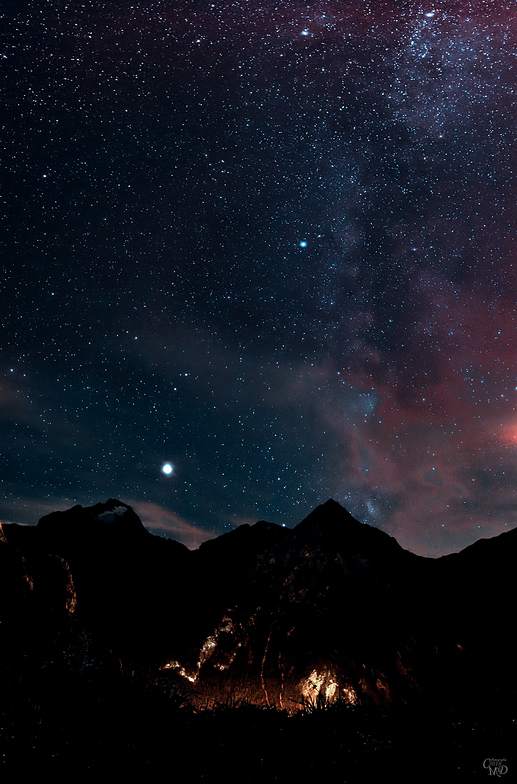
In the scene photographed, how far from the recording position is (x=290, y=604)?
180ft

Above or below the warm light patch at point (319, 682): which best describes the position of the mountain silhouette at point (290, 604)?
above

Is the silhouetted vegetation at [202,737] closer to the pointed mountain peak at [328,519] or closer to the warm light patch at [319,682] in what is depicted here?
the warm light patch at [319,682]

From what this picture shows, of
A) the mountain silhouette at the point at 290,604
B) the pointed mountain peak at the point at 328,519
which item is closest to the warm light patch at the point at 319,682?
the mountain silhouette at the point at 290,604

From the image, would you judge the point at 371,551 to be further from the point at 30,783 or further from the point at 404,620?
the point at 30,783

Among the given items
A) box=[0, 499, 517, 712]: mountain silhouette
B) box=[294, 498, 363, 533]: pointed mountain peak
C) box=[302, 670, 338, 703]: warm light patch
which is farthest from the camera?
box=[294, 498, 363, 533]: pointed mountain peak

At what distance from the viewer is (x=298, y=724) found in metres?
6.43

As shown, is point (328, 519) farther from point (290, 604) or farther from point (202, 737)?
point (202, 737)

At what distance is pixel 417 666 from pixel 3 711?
52.4 metres

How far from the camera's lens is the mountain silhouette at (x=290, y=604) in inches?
1794

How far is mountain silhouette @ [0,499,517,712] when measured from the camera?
45562 millimetres

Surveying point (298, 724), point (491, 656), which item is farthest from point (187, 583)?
point (298, 724)

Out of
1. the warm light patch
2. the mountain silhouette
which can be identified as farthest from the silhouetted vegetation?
the warm light patch

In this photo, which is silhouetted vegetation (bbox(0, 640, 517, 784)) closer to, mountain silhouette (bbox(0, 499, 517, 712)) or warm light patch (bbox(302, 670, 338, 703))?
mountain silhouette (bbox(0, 499, 517, 712))

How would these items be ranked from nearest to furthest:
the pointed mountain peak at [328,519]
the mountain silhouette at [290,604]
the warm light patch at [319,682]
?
the mountain silhouette at [290,604] < the warm light patch at [319,682] < the pointed mountain peak at [328,519]
